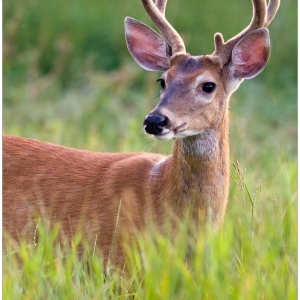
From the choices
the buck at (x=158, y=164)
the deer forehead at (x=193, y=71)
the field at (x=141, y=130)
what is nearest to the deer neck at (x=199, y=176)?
the buck at (x=158, y=164)

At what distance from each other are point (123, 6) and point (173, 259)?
777 centimetres

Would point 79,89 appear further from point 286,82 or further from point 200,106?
point 200,106

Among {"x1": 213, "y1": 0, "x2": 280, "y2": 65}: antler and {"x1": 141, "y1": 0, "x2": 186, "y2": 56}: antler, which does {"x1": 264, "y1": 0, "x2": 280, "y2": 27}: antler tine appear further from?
{"x1": 141, "y1": 0, "x2": 186, "y2": 56}: antler

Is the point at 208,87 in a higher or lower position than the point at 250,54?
lower

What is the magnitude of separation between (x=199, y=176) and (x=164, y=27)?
0.89 meters

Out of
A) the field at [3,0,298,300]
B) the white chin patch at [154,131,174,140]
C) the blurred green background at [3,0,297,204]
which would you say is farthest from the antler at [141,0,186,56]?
the blurred green background at [3,0,297,204]

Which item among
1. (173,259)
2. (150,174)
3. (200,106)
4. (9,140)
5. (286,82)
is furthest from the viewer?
(286,82)

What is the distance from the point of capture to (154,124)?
3.67 m

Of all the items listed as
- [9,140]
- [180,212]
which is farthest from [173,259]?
[9,140]

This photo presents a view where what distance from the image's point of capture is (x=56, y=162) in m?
4.57

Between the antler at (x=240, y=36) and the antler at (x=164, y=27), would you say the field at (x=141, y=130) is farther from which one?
the antler at (x=240, y=36)

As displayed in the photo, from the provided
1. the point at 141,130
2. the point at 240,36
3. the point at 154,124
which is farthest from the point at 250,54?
the point at 141,130

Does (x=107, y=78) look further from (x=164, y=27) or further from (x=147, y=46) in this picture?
(x=164, y=27)

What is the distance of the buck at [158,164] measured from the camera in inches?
159
